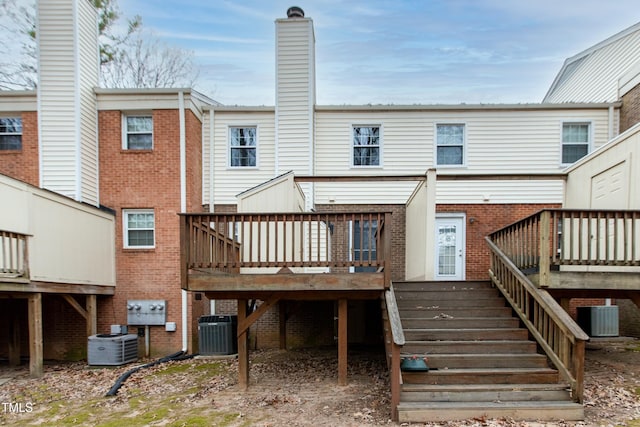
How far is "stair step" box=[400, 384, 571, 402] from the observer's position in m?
5.16

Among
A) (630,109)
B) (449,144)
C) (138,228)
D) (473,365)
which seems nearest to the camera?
(473,365)

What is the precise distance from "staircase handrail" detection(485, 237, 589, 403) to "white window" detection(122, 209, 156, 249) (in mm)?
8367

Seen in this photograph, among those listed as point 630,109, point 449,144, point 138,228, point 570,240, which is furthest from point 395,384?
point 630,109

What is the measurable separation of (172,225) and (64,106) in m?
3.93

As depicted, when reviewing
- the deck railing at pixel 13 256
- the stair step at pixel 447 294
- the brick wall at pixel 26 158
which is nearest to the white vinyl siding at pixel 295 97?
the stair step at pixel 447 294

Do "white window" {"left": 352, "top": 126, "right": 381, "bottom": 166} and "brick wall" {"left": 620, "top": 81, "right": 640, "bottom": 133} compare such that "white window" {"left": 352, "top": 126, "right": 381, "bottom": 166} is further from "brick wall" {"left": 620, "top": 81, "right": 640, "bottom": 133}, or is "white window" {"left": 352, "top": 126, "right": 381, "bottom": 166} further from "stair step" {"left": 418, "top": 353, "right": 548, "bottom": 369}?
"stair step" {"left": 418, "top": 353, "right": 548, "bottom": 369}

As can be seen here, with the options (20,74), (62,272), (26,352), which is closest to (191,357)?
(62,272)

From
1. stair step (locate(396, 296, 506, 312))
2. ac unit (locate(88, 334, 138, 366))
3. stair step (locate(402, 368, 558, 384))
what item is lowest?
ac unit (locate(88, 334, 138, 366))

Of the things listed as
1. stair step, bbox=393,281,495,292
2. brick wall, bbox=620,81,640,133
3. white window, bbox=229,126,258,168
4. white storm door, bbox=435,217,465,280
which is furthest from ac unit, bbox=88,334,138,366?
brick wall, bbox=620,81,640,133

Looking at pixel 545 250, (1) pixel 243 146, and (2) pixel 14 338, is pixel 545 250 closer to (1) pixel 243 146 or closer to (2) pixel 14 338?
(1) pixel 243 146

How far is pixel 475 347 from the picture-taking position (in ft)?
19.6

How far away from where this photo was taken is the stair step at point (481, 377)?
5.41 m

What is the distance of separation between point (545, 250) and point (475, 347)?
178cm

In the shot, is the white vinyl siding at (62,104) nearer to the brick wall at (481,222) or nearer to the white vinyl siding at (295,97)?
the white vinyl siding at (295,97)
